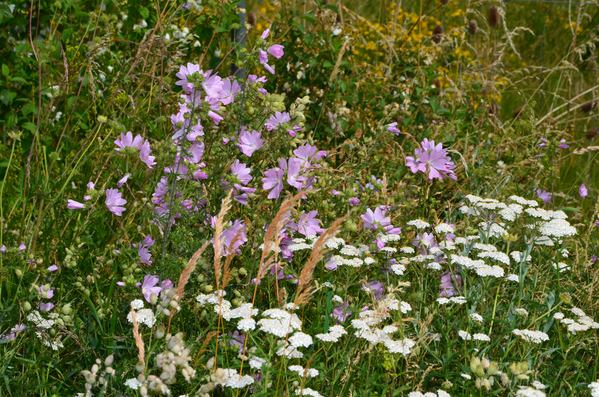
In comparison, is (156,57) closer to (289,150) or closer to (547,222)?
(289,150)

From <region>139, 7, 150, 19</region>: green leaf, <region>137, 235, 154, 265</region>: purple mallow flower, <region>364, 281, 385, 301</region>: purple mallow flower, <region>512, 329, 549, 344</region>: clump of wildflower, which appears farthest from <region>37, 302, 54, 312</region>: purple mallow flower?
<region>139, 7, 150, 19</region>: green leaf

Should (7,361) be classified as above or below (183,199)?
below

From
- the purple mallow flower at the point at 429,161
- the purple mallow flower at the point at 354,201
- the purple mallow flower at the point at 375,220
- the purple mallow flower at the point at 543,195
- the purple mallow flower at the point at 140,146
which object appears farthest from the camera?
the purple mallow flower at the point at 543,195

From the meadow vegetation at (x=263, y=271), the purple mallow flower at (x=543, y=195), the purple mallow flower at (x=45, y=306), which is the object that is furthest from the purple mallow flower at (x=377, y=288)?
the purple mallow flower at (x=543, y=195)

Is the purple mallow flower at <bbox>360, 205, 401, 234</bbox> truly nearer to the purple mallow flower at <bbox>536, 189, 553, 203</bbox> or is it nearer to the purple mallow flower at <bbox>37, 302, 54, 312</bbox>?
the purple mallow flower at <bbox>37, 302, 54, 312</bbox>

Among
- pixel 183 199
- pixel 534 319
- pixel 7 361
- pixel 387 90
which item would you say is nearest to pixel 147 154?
pixel 183 199

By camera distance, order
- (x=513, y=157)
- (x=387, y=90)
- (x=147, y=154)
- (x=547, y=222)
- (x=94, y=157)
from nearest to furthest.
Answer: (x=147, y=154) → (x=547, y=222) → (x=94, y=157) → (x=513, y=157) → (x=387, y=90)

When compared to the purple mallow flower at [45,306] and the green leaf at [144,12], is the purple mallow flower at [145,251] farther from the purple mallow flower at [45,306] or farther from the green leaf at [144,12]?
the green leaf at [144,12]

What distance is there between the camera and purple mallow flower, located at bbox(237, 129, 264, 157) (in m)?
2.64

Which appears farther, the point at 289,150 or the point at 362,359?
the point at 289,150

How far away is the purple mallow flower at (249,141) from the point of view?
8.66ft

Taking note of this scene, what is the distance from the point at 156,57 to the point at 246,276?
83 centimetres

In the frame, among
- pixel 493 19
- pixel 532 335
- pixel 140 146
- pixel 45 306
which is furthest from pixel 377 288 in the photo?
pixel 493 19

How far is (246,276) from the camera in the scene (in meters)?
2.69
